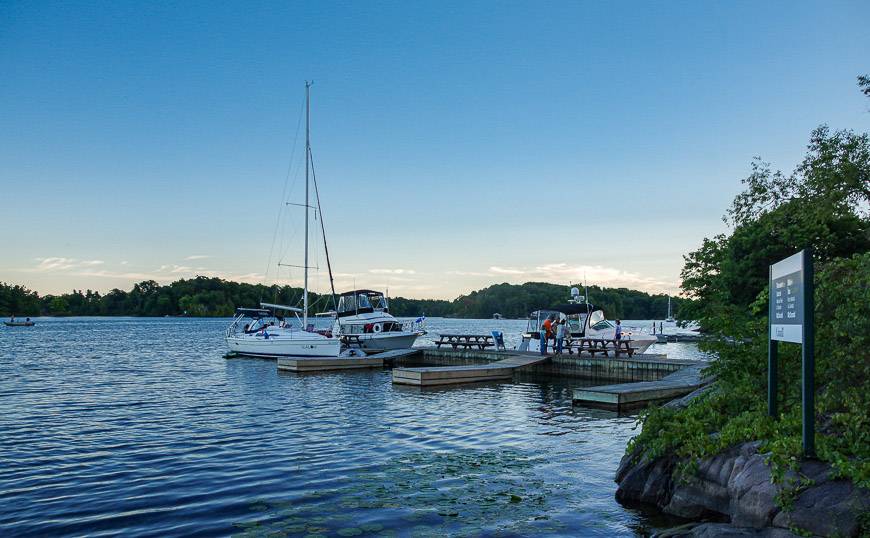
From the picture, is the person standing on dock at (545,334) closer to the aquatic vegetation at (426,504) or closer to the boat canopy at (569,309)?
the boat canopy at (569,309)

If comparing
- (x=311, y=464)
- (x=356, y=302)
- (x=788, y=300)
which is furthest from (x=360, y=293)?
(x=788, y=300)

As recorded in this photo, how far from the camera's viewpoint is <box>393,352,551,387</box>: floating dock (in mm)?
25438

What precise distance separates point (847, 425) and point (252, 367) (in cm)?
3383

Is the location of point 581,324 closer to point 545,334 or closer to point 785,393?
point 545,334

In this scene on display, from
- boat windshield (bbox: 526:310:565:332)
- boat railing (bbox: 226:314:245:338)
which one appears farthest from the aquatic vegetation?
boat railing (bbox: 226:314:245:338)

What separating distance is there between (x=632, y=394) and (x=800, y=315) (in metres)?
12.5

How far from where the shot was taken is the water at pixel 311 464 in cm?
870

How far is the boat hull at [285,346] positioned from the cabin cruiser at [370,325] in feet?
8.22

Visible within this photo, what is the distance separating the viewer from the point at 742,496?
694 cm

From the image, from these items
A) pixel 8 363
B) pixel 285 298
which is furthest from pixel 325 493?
pixel 285 298

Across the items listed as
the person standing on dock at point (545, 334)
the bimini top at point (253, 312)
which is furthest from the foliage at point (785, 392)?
the bimini top at point (253, 312)

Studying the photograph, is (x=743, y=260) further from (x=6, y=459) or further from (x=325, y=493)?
(x=6, y=459)

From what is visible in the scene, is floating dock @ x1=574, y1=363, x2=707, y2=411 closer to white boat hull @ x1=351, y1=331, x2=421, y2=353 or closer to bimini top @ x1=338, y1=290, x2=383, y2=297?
white boat hull @ x1=351, y1=331, x2=421, y2=353

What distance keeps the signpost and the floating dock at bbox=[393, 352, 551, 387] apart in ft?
58.6
